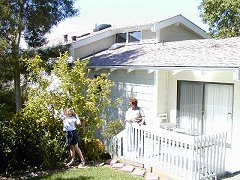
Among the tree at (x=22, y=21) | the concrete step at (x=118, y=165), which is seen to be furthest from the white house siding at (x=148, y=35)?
the concrete step at (x=118, y=165)

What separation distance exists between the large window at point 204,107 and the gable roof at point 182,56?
0.90 meters

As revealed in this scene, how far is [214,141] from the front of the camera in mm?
7648

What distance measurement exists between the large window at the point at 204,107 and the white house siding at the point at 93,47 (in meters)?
6.89

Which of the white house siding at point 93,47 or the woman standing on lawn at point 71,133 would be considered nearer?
the woman standing on lawn at point 71,133

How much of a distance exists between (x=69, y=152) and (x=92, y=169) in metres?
1.29

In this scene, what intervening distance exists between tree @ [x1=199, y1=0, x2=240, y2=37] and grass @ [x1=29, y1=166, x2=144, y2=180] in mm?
16073

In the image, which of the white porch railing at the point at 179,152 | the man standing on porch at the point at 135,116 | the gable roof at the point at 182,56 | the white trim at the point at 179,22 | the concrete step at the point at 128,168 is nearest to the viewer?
the white porch railing at the point at 179,152

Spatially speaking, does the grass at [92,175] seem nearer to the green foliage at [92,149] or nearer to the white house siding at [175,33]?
the green foliage at [92,149]

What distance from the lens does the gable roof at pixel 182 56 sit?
930 cm

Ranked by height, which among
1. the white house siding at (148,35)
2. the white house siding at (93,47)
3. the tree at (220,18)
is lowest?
the white house siding at (93,47)

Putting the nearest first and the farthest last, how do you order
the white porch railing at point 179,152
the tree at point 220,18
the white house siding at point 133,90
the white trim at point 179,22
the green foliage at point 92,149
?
the white porch railing at point 179,152 < the green foliage at point 92,149 < the white house siding at point 133,90 < the white trim at point 179,22 < the tree at point 220,18

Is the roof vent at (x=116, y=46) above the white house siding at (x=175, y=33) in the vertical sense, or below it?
Result: below

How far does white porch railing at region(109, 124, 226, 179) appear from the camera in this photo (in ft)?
23.9

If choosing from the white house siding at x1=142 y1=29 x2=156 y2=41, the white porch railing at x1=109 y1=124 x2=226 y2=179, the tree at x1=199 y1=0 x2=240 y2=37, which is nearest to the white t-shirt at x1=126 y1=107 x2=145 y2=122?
the white porch railing at x1=109 y1=124 x2=226 y2=179
